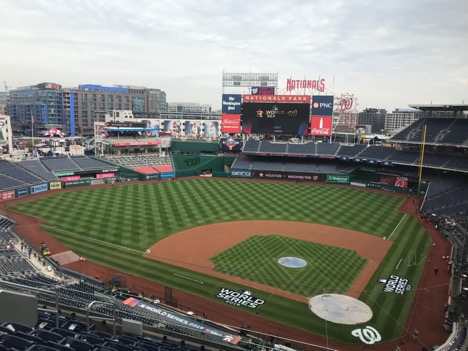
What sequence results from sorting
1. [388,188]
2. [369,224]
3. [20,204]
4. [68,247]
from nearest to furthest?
1. [68,247]
2. [369,224]
3. [20,204]
4. [388,188]

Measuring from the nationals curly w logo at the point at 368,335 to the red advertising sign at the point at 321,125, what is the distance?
48.1 metres

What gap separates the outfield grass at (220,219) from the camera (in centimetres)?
2177

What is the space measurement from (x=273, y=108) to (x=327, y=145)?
1262 cm

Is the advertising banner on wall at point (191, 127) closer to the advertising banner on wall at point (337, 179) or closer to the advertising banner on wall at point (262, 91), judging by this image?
the advertising banner on wall at point (262, 91)

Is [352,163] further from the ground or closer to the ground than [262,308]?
further from the ground

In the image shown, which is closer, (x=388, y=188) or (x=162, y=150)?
(x=388, y=188)

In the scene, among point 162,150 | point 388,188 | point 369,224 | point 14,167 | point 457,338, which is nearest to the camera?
point 457,338

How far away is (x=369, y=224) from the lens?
3828 centimetres

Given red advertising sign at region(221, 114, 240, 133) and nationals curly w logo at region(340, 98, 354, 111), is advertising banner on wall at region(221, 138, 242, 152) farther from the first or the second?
nationals curly w logo at region(340, 98, 354, 111)

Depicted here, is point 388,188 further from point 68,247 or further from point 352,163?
point 68,247

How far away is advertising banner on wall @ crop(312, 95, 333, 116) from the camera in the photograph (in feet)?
206

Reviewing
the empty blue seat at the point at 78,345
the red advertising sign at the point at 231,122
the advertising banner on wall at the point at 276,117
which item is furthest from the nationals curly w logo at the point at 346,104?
→ the empty blue seat at the point at 78,345

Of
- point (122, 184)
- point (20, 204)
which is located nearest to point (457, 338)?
point (20, 204)

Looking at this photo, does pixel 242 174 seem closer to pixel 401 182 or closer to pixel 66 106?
pixel 401 182
